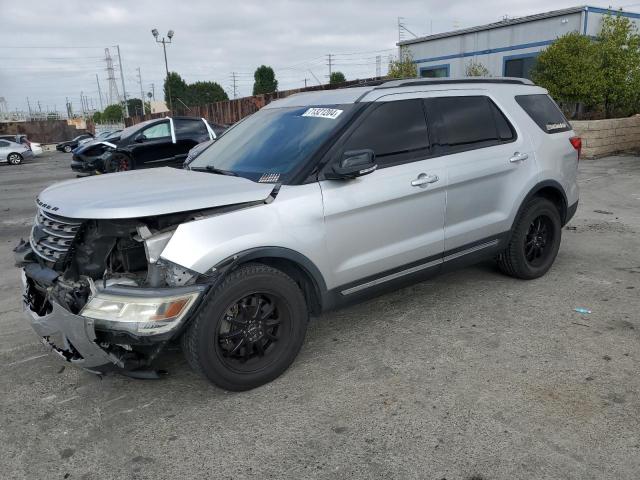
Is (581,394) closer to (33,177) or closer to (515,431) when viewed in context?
(515,431)

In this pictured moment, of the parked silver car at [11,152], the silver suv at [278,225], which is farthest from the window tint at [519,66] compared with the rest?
the parked silver car at [11,152]

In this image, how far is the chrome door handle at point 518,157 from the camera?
4410 mm

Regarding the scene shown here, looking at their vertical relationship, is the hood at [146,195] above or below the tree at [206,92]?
below

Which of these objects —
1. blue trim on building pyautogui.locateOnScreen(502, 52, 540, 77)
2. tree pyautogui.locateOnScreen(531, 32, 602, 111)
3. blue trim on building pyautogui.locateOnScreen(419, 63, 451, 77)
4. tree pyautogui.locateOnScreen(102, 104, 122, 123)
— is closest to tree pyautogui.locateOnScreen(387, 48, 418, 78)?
blue trim on building pyautogui.locateOnScreen(419, 63, 451, 77)

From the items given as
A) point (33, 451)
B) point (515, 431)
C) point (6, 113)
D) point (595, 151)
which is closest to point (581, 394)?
point (515, 431)

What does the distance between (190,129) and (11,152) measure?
1734 centimetres

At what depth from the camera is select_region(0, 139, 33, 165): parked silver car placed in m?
25.4

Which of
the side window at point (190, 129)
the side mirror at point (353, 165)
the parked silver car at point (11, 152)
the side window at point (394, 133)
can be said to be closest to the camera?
the side mirror at point (353, 165)

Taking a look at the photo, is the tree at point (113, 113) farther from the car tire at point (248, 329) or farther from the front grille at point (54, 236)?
the car tire at point (248, 329)

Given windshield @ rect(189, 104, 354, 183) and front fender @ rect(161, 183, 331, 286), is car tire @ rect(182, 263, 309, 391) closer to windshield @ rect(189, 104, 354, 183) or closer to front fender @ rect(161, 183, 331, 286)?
front fender @ rect(161, 183, 331, 286)

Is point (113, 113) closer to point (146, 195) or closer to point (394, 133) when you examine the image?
point (394, 133)

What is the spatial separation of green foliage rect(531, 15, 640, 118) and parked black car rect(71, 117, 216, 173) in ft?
31.2

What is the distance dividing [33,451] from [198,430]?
2.79ft

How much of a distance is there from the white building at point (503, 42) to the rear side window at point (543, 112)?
611 inches
